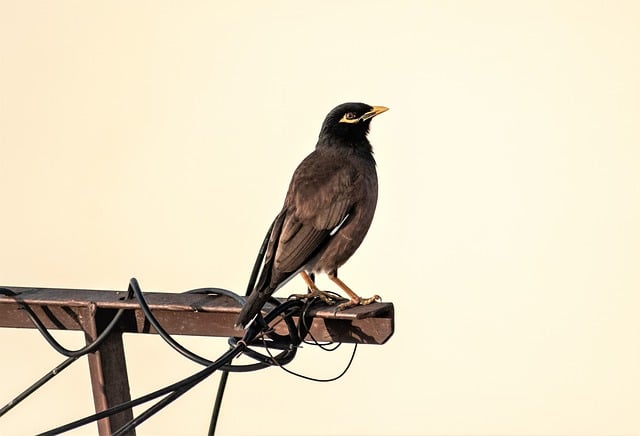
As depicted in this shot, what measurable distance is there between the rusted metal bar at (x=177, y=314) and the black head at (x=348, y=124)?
1.12 m

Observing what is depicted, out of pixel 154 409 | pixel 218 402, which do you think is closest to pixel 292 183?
pixel 218 402

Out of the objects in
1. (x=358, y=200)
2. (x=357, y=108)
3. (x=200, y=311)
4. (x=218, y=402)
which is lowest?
(x=218, y=402)

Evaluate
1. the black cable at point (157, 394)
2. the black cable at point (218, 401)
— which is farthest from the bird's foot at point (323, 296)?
the black cable at point (218, 401)

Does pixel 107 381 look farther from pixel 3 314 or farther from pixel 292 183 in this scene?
pixel 292 183

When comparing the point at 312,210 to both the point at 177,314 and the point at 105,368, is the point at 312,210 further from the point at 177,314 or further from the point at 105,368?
the point at 105,368

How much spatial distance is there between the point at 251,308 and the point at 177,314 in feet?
1.29

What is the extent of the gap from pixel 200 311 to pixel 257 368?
33 centimetres

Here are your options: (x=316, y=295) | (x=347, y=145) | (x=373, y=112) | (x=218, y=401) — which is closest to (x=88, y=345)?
(x=218, y=401)

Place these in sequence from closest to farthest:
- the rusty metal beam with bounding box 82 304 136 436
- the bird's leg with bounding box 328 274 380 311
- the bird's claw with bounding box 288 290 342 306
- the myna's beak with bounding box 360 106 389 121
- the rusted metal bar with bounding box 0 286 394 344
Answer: the rusted metal bar with bounding box 0 286 394 344 < the bird's leg with bounding box 328 274 380 311 < the bird's claw with bounding box 288 290 342 306 < the rusty metal beam with bounding box 82 304 136 436 < the myna's beak with bounding box 360 106 389 121

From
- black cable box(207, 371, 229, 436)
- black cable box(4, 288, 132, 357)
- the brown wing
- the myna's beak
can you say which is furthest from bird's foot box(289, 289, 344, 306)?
the myna's beak

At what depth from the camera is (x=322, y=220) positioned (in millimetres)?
4262

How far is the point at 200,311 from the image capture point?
13.0ft

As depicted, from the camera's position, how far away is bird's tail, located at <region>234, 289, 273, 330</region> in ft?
12.2

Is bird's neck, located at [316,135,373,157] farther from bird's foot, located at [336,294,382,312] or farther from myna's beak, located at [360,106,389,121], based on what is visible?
bird's foot, located at [336,294,382,312]
